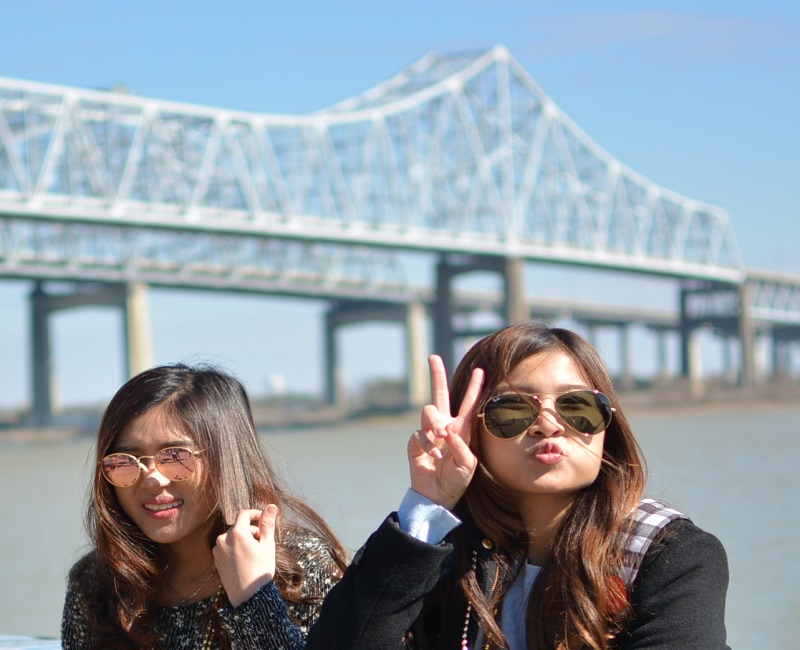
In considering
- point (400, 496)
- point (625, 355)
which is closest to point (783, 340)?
point (625, 355)

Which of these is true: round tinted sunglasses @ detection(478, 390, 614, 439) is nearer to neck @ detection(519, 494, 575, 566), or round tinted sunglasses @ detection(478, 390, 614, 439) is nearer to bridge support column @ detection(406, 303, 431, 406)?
neck @ detection(519, 494, 575, 566)

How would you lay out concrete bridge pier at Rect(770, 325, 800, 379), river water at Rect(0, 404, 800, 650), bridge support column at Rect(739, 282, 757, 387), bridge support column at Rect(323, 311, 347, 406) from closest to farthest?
1. river water at Rect(0, 404, 800, 650)
2. bridge support column at Rect(739, 282, 757, 387)
3. bridge support column at Rect(323, 311, 347, 406)
4. concrete bridge pier at Rect(770, 325, 800, 379)

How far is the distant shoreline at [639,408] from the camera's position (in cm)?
3975

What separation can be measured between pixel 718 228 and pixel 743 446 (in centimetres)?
4368

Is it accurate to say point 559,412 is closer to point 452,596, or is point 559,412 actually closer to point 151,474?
point 452,596

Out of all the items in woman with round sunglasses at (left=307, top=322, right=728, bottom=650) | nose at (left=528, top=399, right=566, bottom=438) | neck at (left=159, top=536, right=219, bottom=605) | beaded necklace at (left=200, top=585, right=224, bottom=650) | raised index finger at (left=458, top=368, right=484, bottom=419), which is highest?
raised index finger at (left=458, top=368, right=484, bottom=419)

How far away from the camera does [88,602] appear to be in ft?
8.32

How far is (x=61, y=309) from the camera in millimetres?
43469

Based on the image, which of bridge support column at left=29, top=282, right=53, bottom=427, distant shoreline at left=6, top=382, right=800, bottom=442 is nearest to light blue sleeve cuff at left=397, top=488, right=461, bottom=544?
distant shoreline at left=6, top=382, right=800, bottom=442

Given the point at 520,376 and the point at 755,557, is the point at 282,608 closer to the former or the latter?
the point at 520,376

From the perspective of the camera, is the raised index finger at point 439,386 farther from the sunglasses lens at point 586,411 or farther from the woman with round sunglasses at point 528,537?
the sunglasses lens at point 586,411

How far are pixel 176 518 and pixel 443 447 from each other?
22.7 inches

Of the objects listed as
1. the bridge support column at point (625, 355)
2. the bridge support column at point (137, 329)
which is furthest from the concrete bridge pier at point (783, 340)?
the bridge support column at point (137, 329)

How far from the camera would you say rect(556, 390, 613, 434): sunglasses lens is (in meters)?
2.11
